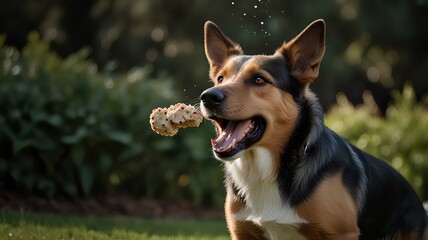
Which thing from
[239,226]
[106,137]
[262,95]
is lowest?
[106,137]

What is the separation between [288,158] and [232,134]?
1.61 ft

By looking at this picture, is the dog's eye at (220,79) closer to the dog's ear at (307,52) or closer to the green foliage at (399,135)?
the dog's ear at (307,52)

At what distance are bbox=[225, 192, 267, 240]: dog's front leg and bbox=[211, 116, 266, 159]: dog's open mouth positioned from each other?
1.82 ft

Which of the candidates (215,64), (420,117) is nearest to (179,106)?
(215,64)

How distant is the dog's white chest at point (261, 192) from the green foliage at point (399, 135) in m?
4.67

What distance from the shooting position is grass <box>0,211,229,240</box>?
18.6 feet

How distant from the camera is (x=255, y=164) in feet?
16.1

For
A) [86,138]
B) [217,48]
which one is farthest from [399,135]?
[217,48]

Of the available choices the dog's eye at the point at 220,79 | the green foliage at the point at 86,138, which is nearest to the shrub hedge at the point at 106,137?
the green foliage at the point at 86,138

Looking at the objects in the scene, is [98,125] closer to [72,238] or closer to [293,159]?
[72,238]

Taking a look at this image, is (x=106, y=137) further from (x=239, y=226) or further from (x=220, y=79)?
(x=239, y=226)

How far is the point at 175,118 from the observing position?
523 cm

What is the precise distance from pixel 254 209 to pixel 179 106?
3.58 ft

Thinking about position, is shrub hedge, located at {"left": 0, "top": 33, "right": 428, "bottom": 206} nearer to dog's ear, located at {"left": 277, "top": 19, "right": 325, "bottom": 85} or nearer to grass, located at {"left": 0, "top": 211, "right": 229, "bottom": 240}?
grass, located at {"left": 0, "top": 211, "right": 229, "bottom": 240}
